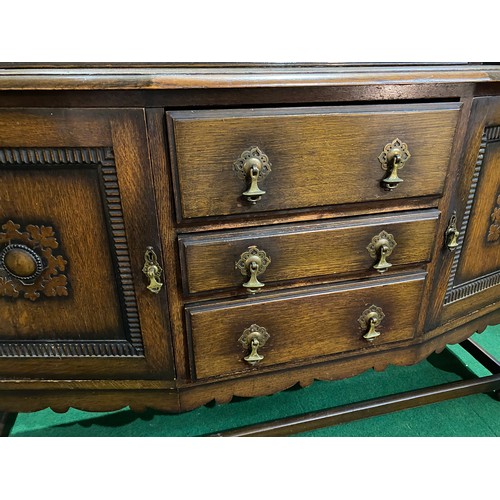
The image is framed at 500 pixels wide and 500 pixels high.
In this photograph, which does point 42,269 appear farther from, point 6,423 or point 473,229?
point 473,229

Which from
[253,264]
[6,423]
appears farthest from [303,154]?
A: [6,423]

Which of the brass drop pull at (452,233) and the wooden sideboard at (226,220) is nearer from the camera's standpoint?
the wooden sideboard at (226,220)

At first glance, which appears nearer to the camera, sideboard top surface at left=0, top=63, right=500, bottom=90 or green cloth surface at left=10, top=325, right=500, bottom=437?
sideboard top surface at left=0, top=63, right=500, bottom=90

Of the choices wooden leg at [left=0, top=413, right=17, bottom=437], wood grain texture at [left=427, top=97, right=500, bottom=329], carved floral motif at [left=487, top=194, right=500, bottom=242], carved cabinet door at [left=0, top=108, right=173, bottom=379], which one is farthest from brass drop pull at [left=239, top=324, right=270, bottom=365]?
wooden leg at [left=0, top=413, right=17, bottom=437]

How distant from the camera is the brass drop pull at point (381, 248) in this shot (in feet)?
2.35

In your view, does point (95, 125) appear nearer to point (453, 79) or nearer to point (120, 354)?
point (120, 354)

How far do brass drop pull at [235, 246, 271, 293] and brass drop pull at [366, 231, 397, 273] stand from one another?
19 centimetres

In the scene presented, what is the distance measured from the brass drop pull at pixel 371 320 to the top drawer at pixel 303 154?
226 millimetres

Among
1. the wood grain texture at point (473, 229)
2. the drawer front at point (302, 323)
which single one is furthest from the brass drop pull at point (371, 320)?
the wood grain texture at point (473, 229)

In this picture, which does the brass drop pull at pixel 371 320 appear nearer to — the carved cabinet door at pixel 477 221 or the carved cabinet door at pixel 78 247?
the carved cabinet door at pixel 477 221

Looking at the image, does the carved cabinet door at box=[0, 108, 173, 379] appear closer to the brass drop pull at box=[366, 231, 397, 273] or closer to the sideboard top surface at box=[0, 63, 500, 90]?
the sideboard top surface at box=[0, 63, 500, 90]

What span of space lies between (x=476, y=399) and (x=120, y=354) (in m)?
0.99

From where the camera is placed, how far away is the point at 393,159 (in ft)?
2.15

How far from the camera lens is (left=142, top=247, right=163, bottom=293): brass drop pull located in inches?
25.1
